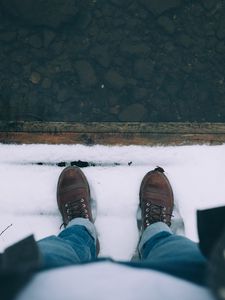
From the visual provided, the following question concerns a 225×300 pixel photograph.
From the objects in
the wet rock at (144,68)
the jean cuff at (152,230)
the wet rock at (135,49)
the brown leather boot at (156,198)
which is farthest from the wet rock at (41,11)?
the jean cuff at (152,230)

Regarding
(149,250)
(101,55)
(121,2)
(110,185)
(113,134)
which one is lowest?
(149,250)

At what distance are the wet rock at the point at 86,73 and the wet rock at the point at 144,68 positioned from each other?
244 mm

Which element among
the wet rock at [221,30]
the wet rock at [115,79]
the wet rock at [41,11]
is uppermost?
the wet rock at [41,11]

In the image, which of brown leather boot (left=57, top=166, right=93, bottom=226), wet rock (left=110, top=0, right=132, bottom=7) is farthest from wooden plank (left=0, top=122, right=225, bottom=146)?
wet rock (left=110, top=0, right=132, bottom=7)

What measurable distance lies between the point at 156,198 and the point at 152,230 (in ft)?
0.75

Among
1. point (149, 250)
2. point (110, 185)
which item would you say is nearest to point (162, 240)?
point (149, 250)

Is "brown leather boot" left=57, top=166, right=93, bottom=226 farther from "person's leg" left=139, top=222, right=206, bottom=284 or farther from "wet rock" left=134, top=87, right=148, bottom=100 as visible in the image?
"wet rock" left=134, top=87, right=148, bottom=100

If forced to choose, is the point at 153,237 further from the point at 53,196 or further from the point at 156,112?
the point at 156,112

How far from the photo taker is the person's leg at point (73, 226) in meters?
1.39

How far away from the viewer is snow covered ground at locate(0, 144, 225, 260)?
6.26 ft

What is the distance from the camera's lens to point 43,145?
2043 millimetres

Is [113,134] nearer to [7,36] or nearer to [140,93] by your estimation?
[140,93]

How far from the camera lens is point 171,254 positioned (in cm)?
134

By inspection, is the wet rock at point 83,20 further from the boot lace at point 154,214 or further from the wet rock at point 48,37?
the boot lace at point 154,214
